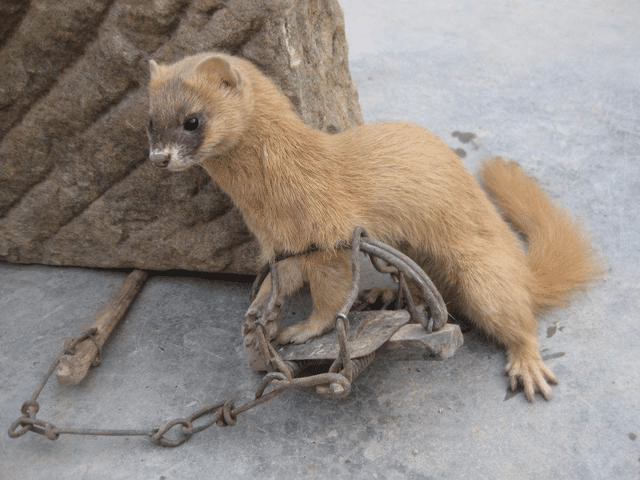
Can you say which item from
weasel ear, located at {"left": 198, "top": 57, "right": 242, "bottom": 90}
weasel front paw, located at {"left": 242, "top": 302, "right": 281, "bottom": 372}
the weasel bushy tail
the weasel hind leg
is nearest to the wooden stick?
weasel front paw, located at {"left": 242, "top": 302, "right": 281, "bottom": 372}

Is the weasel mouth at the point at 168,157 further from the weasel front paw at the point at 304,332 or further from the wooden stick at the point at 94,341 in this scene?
the wooden stick at the point at 94,341

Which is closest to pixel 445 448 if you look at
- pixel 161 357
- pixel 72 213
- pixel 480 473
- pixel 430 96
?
pixel 480 473

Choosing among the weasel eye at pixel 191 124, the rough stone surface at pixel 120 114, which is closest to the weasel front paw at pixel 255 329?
the rough stone surface at pixel 120 114

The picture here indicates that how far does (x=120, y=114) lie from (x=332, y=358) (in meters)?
0.70

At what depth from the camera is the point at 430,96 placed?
2518 millimetres

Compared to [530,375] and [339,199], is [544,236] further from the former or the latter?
[339,199]

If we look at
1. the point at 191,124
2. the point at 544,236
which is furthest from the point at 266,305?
the point at 544,236

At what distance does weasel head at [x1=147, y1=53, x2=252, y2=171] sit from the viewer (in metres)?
1.33

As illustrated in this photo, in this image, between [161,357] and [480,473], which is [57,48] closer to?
[161,357]

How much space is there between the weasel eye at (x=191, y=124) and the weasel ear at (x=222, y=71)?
8cm

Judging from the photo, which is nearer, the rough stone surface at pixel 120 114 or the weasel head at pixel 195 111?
the weasel head at pixel 195 111

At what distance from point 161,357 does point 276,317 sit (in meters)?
0.31

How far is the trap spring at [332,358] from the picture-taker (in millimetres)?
1416

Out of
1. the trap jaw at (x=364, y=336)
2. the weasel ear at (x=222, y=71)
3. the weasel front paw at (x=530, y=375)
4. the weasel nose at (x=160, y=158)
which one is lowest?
the weasel front paw at (x=530, y=375)
